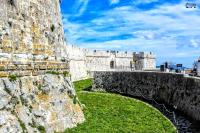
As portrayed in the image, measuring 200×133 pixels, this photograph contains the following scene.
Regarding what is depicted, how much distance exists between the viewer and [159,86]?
38.5 metres

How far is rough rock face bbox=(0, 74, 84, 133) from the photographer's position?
1741 centimetres

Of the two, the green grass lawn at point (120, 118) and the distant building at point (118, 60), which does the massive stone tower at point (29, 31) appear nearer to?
the green grass lawn at point (120, 118)

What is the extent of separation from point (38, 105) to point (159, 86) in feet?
67.5

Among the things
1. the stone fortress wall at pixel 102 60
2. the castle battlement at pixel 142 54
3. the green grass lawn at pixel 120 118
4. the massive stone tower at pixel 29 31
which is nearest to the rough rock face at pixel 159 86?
the green grass lawn at pixel 120 118

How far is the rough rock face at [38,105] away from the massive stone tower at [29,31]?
1.18 meters

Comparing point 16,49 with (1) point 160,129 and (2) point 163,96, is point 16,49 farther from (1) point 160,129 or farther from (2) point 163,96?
(2) point 163,96

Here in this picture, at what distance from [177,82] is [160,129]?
33.4 ft

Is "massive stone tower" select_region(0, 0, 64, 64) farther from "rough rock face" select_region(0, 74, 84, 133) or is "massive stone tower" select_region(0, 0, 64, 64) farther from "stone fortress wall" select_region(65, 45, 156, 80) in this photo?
"stone fortress wall" select_region(65, 45, 156, 80)

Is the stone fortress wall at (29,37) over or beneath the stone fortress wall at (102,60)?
over

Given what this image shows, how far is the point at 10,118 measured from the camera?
56.4 feet

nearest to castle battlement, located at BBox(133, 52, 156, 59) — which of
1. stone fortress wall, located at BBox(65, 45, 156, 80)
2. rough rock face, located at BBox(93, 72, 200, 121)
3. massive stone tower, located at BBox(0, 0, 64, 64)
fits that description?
stone fortress wall, located at BBox(65, 45, 156, 80)

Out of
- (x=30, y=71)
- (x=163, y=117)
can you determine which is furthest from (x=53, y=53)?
(x=163, y=117)

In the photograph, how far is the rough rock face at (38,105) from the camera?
57.1ft

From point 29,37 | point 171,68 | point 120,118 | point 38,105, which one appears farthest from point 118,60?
point 38,105
